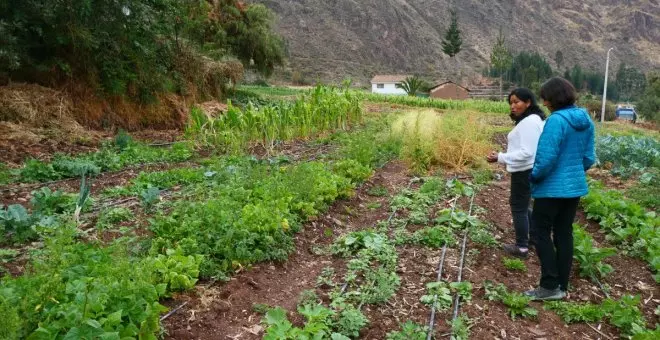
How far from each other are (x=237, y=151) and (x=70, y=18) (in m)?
4.59

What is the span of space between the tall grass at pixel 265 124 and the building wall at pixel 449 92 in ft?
129

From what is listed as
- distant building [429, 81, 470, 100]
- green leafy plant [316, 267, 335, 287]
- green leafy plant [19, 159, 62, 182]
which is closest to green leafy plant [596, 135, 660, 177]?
green leafy plant [316, 267, 335, 287]

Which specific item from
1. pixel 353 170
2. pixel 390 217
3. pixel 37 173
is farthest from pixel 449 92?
pixel 37 173

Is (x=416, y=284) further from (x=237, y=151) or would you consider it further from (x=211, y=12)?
(x=211, y=12)

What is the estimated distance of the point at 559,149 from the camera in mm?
3832

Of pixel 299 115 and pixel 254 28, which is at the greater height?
pixel 254 28

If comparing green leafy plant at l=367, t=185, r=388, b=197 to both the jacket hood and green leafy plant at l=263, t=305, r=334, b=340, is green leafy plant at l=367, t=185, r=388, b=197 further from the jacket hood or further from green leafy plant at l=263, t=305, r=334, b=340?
green leafy plant at l=263, t=305, r=334, b=340

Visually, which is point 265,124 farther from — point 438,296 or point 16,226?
point 438,296

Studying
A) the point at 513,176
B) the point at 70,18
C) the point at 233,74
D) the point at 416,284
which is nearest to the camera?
the point at 416,284

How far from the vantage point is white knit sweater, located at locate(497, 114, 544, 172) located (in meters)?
4.57

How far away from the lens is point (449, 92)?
51094mm

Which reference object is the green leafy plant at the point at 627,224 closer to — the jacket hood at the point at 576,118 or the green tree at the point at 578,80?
the jacket hood at the point at 576,118

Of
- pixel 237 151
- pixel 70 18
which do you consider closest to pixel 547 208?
pixel 237 151

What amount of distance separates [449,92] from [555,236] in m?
48.9
